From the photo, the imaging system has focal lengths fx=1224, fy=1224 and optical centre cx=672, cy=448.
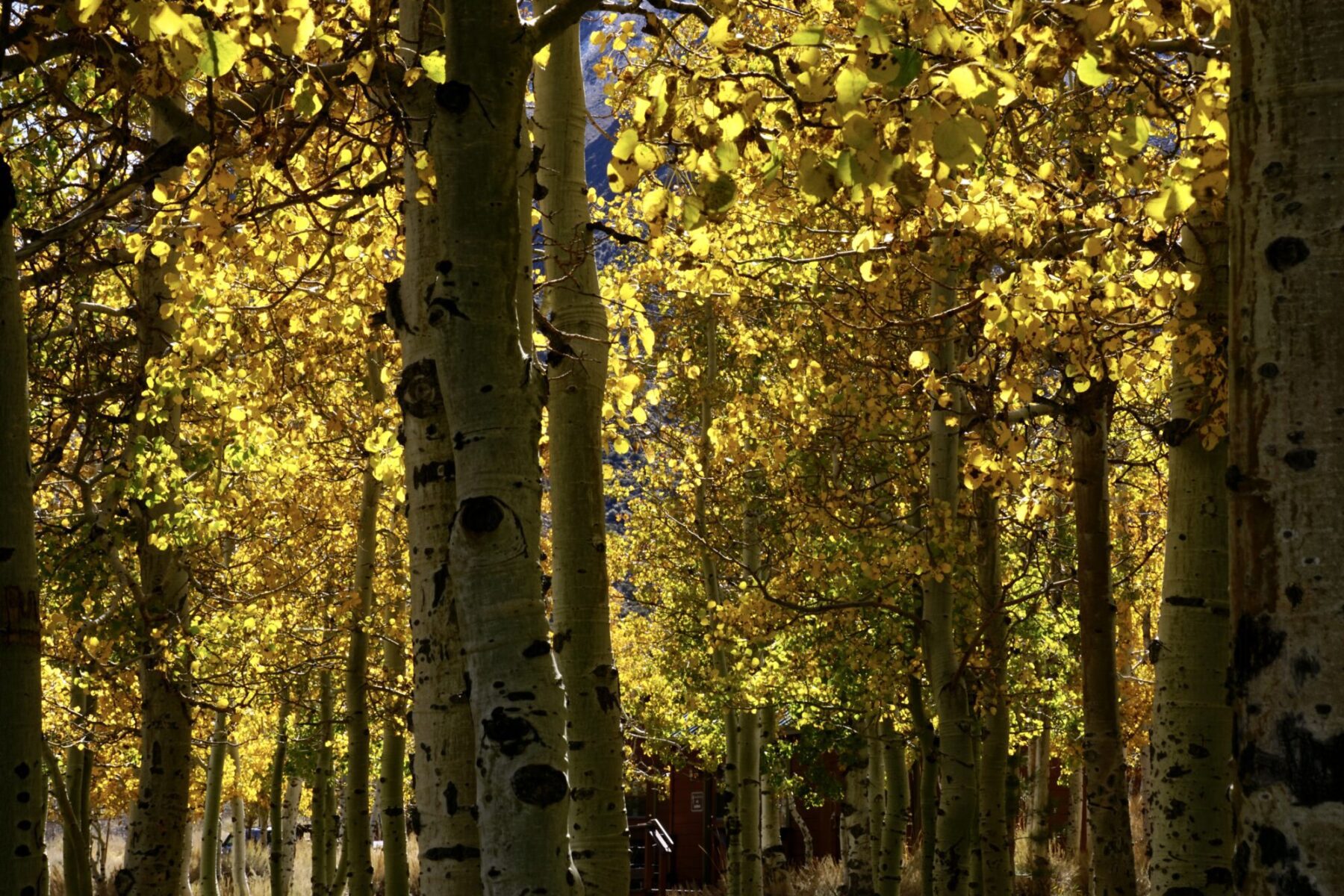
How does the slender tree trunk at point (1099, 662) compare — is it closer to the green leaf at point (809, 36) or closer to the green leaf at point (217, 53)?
the green leaf at point (809, 36)

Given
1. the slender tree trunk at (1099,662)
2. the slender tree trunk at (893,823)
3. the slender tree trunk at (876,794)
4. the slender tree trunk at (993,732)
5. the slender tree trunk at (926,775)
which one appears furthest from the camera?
the slender tree trunk at (876,794)

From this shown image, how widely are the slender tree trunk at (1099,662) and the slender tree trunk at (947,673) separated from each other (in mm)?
1278

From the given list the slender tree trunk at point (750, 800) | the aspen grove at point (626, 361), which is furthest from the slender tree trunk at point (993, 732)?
the slender tree trunk at point (750, 800)

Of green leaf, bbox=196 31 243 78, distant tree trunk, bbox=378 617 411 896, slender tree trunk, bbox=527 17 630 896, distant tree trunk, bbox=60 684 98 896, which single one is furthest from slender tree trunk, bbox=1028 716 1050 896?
green leaf, bbox=196 31 243 78

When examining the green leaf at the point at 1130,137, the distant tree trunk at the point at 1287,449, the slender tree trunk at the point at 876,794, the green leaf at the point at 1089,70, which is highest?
the green leaf at the point at 1089,70

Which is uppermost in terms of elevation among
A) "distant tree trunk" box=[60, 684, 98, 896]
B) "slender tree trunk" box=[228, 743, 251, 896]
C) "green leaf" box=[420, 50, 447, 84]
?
"green leaf" box=[420, 50, 447, 84]

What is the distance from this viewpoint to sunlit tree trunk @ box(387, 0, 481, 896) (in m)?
3.92

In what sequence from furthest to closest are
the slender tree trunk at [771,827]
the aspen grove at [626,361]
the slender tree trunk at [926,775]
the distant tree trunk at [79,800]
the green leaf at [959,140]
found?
the slender tree trunk at [771,827]
the slender tree trunk at [926,775]
the distant tree trunk at [79,800]
the green leaf at [959,140]
the aspen grove at [626,361]

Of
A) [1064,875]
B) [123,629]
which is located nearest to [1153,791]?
[123,629]

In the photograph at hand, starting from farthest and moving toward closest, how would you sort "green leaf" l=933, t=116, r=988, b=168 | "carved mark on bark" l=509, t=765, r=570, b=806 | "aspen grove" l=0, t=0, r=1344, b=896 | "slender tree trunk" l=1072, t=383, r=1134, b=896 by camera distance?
Result: 1. "slender tree trunk" l=1072, t=383, r=1134, b=896
2. "carved mark on bark" l=509, t=765, r=570, b=806
3. "green leaf" l=933, t=116, r=988, b=168
4. "aspen grove" l=0, t=0, r=1344, b=896

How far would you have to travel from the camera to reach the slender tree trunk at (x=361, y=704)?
11938 mm

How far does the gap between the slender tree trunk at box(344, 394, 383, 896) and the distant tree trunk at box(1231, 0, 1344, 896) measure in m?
9.93

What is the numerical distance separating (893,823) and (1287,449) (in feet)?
43.4

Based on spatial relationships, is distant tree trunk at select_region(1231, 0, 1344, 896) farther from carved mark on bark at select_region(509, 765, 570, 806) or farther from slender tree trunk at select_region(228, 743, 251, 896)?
slender tree trunk at select_region(228, 743, 251, 896)
